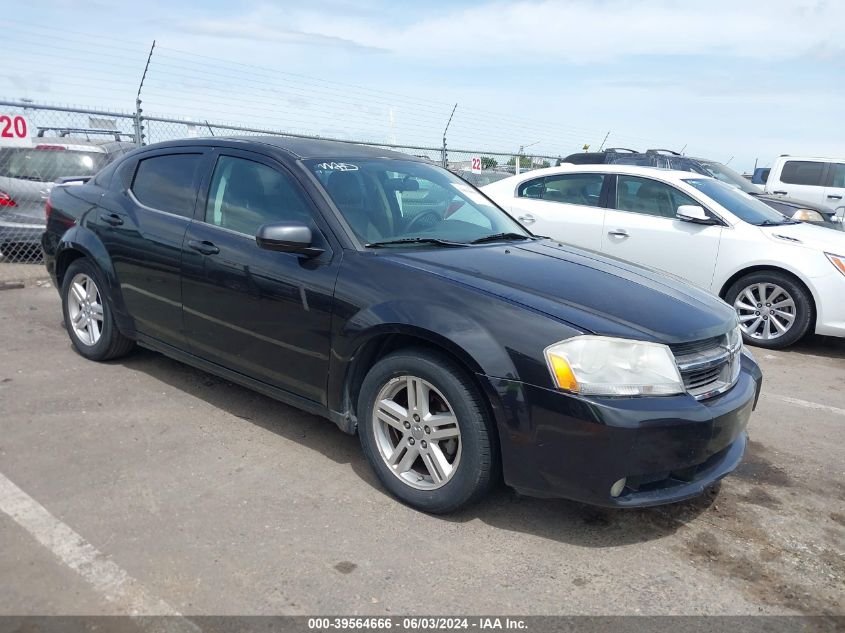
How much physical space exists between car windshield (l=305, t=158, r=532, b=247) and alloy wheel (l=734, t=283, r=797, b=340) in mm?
3385

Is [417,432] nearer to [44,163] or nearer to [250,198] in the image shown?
[250,198]

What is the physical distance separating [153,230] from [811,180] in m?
13.1

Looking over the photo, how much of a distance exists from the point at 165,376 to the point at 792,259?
5.47 metres

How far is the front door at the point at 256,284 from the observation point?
356cm

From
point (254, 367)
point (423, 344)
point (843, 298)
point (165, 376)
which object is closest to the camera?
point (423, 344)

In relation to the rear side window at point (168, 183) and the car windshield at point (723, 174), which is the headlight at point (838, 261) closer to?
the rear side window at point (168, 183)

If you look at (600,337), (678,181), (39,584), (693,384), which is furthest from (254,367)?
(678,181)

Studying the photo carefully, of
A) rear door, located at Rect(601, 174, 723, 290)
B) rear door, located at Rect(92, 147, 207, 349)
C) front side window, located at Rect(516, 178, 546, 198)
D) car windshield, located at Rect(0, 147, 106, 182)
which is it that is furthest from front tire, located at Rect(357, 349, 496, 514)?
car windshield, located at Rect(0, 147, 106, 182)

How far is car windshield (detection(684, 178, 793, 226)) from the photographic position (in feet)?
23.4

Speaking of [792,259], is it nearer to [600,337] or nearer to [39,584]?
[600,337]

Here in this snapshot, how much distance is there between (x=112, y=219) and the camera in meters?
4.70

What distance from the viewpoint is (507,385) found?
115 inches

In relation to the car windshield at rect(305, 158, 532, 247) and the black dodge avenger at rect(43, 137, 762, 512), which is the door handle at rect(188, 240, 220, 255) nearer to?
the black dodge avenger at rect(43, 137, 762, 512)

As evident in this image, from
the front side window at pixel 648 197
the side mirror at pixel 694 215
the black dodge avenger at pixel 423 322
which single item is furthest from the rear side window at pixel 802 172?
the black dodge avenger at pixel 423 322
